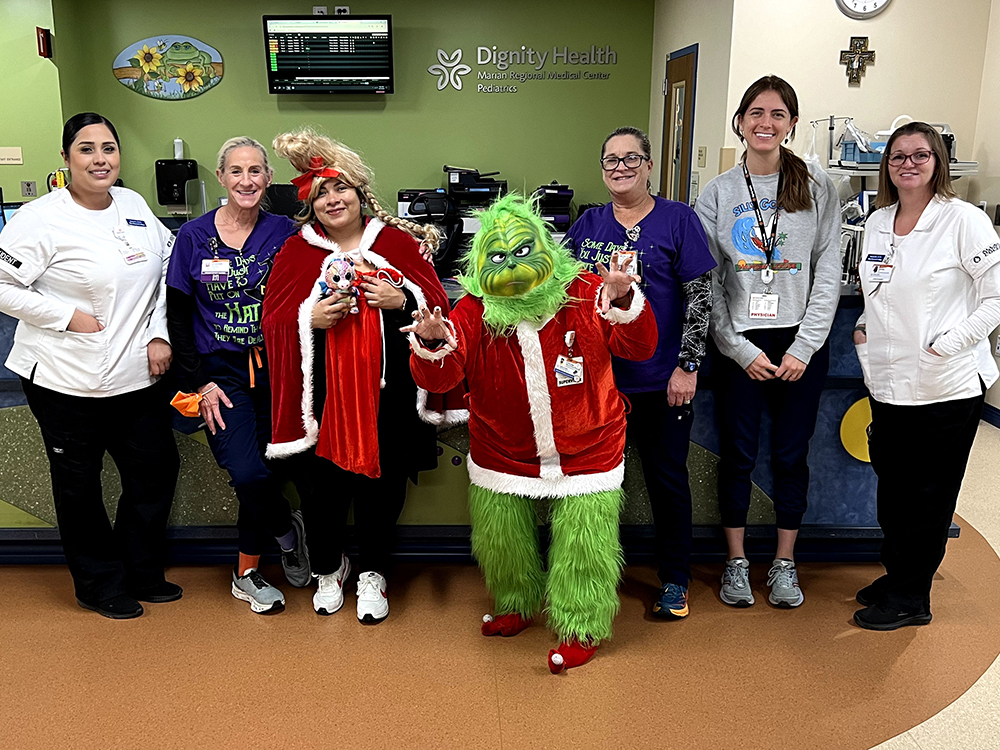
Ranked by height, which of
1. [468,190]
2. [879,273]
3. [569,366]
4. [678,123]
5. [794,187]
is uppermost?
[678,123]

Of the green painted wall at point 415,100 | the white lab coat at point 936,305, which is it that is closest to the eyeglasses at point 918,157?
the white lab coat at point 936,305

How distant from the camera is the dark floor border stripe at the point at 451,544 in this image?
309 cm

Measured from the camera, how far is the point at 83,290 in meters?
2.52

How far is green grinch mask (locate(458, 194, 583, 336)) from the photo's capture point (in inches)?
85.3

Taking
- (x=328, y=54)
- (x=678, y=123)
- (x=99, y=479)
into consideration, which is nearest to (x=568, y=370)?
(x=99, y=479)

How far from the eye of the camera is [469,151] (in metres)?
7.07

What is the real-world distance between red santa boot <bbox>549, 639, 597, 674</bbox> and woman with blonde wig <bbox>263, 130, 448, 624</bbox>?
0.74 metres

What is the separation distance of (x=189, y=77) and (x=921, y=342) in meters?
6.16

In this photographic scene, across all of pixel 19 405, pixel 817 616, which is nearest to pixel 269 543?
pixel 19 405

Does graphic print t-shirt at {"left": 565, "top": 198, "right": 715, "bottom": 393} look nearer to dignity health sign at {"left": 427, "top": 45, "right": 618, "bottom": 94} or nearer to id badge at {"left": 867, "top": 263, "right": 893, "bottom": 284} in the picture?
id badge at {"left": 867, "top": 263, "right": 893, "bottom": 284}

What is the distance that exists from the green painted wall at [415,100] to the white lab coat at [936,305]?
4723 millimetres

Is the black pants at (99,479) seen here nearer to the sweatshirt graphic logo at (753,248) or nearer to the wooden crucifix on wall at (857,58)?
the sweatshirt graphic logo at (753,248)

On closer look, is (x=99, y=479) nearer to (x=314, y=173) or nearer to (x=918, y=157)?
(x=314, y=173)

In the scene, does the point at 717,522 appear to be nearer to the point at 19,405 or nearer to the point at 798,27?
the point at 19,405
